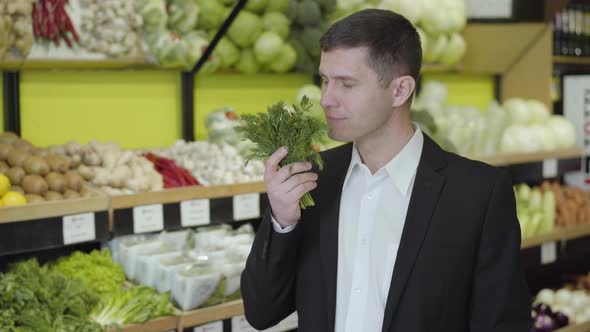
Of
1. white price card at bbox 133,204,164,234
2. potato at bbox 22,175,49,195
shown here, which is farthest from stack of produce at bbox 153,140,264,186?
potato at bbox 22,175,49,195

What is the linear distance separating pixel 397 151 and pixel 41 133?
205 cm

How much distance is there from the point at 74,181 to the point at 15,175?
8.4 inches

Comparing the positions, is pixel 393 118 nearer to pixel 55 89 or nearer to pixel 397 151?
pixel 397 151

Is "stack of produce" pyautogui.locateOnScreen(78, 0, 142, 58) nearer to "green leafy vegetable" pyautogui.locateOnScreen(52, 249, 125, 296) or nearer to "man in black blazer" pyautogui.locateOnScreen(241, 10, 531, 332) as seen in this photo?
"green leafy vegetable" pyautogui.locateOnScreen(52, 249, 125, 296)

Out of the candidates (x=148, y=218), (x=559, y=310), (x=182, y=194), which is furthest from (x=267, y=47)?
(x=559, y=310)

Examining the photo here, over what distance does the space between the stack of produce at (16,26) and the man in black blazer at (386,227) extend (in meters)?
1.53

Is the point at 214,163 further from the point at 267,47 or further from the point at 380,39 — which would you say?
the point at 380,39

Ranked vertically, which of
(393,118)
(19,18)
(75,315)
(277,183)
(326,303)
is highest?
(19,18)

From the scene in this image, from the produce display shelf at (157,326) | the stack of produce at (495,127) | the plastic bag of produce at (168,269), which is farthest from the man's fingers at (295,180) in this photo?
the stack of produce at (495,127)

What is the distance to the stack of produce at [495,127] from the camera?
4345 mm

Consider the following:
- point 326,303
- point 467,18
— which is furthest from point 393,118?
point 467,18

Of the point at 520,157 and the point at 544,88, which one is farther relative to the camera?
the point at 544,88

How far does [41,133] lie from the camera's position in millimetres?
3344

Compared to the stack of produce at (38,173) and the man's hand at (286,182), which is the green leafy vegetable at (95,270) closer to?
the stack of produce at (38,173)
